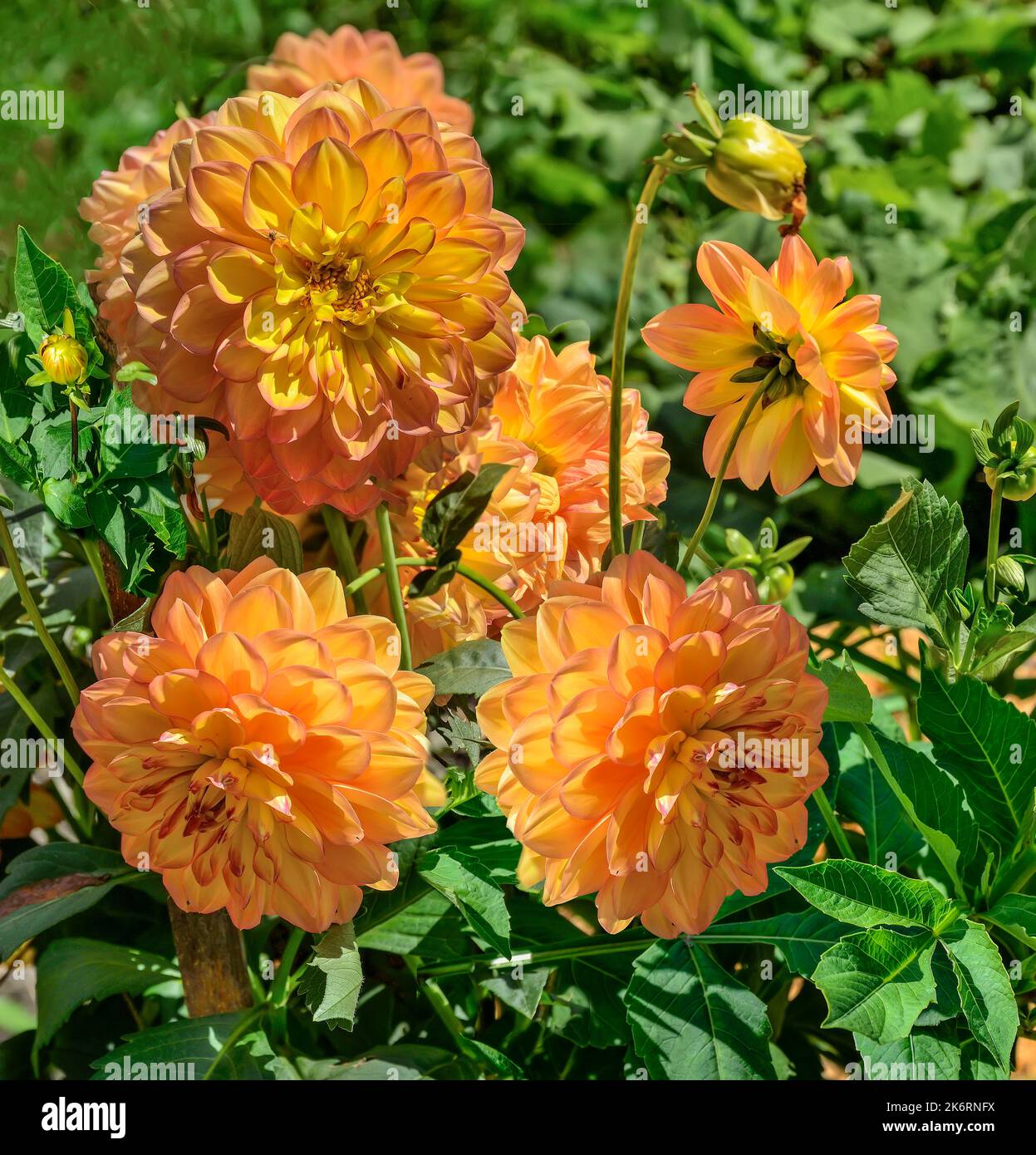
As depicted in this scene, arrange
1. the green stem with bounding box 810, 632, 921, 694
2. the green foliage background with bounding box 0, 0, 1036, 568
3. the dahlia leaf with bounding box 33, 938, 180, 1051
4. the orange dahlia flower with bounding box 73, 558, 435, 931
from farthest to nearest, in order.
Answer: the green foliage background with bounding box 0, 0, 1036, 568, the green stem with bounding box 810, 632, 921, 694, the dahlia leaf with bounding box 33, 938, 180, 1051, the orange dahlia flower with bounding box 73, 558, 435, 931

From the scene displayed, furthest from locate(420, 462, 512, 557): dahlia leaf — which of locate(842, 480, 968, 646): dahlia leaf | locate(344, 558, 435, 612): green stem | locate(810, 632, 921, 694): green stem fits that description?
locate(810, 632, 921, 694): green stem

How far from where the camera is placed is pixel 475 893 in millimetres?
364

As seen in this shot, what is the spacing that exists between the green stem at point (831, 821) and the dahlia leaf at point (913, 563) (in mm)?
63

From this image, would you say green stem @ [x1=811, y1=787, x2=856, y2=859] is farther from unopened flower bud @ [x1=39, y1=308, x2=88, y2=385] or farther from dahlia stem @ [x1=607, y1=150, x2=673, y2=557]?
unopened flower bud @ [x1=39, y1=308, x2=88, y2=385]

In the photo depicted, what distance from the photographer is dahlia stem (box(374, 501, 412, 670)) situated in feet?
1.15

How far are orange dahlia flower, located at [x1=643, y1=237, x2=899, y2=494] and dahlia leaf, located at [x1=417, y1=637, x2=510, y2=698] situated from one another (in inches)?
3.4

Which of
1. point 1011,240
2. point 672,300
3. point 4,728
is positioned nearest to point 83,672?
point 4,728

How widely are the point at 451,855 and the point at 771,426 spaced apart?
16 cm

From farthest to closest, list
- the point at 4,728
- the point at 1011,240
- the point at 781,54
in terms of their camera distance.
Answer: the point at 781,54 → the point at 1011,240 → the point at 4,728

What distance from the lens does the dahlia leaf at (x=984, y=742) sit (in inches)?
14.9

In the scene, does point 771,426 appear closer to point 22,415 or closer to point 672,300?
point 22,415

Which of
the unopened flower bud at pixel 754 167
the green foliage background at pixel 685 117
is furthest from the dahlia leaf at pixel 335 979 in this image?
the green foliage background at pixel 685 117

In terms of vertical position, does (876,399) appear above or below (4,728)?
above

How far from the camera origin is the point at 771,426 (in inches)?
13.8
